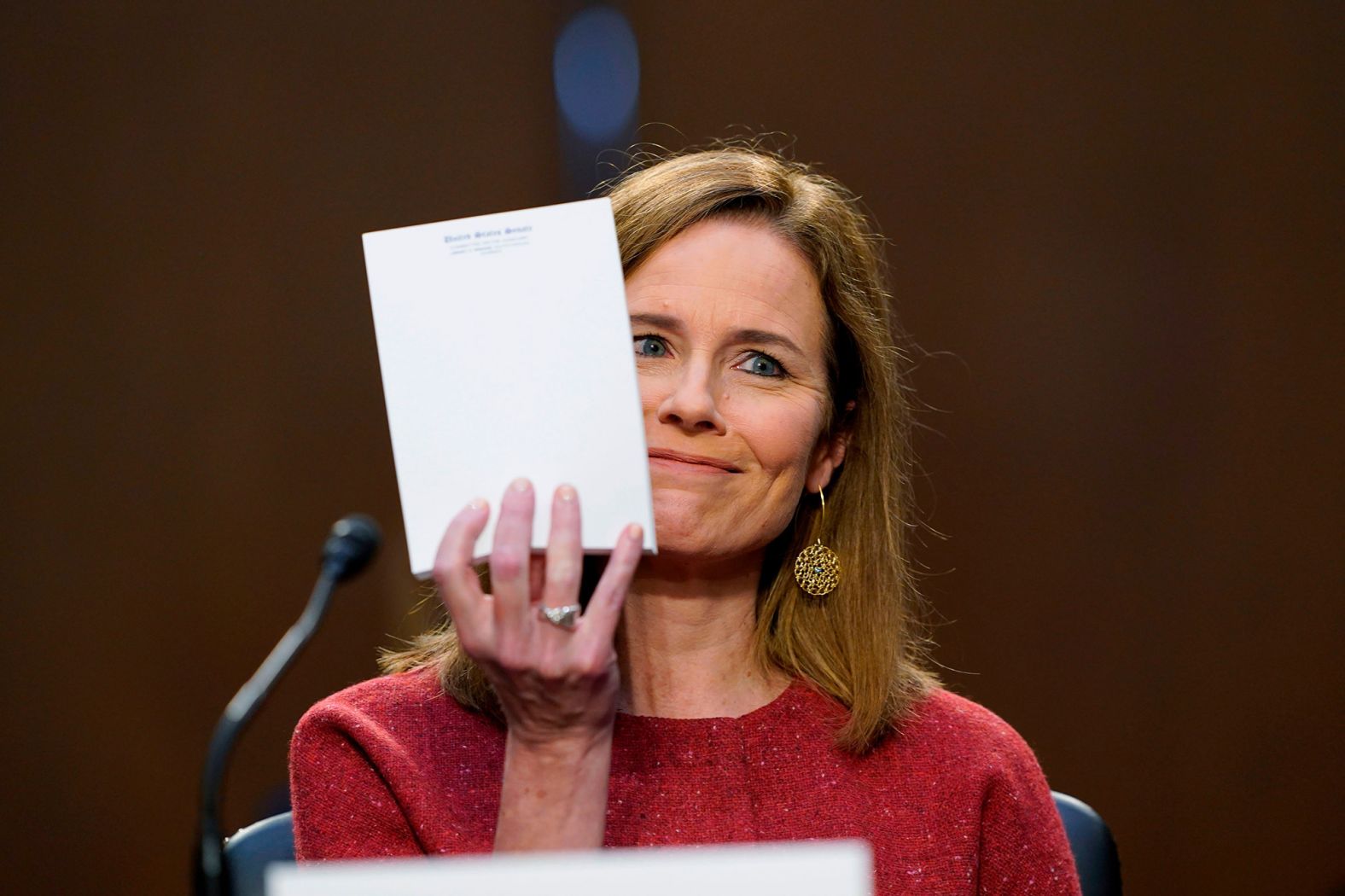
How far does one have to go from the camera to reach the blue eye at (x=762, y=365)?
1.45m

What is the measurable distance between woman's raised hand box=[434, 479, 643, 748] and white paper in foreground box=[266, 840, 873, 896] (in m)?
0.41

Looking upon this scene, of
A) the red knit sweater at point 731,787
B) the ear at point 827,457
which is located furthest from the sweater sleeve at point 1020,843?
the ear at point 827,457

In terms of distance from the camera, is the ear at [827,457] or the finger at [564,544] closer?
the finger at [564,544]

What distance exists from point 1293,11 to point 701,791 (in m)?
2.24

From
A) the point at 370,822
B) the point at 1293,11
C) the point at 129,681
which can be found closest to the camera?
the point at 370,822

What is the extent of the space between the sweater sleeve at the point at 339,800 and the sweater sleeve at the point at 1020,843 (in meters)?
0.66

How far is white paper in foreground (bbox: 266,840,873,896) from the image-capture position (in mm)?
545

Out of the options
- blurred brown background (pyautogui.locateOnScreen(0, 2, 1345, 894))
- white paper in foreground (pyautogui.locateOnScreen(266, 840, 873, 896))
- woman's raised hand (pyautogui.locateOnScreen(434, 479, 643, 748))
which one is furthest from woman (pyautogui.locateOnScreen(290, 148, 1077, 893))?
blurred brown background (pyautogui.locateOnScreen(0, 2, 1345, 894))

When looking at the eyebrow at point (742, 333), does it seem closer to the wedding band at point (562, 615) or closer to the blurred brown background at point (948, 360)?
the wedding band at point (562, 615)

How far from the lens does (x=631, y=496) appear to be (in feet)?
3.24

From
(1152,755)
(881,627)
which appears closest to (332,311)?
(881,627)

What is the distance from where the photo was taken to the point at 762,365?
4.78 ft

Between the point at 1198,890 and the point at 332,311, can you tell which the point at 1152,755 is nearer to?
the point at 1198,890

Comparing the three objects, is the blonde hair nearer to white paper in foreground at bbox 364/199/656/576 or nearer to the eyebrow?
the eyebrow
